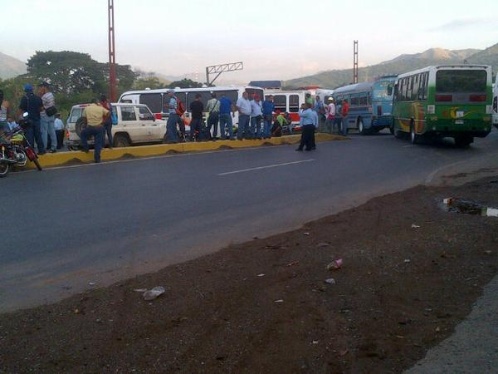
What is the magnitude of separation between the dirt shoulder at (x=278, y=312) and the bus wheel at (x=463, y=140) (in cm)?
1562

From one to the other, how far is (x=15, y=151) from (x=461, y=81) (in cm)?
1473

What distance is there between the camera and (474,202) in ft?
32.7

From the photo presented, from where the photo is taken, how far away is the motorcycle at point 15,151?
46.2 ft

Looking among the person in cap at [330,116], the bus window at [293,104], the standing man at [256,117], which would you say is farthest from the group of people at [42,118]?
the bus window at [293,104]

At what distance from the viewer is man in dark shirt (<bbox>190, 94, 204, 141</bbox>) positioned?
21.7m

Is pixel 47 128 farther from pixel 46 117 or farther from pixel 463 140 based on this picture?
pixel 463 140

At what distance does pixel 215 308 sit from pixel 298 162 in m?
11.8

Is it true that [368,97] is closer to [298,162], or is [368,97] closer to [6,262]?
[298,162]

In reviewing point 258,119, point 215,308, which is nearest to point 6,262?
point 215,308

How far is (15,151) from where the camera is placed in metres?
14.6

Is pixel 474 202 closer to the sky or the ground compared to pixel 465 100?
closer to the ground

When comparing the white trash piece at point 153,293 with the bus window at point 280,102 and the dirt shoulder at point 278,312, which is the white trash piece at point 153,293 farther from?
the bus window at point 280,102

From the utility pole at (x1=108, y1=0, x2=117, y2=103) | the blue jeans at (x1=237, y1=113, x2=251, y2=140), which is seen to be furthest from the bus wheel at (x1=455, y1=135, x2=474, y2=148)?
the utility pole at (x1=108, y1=0, x2=117, y2=103)

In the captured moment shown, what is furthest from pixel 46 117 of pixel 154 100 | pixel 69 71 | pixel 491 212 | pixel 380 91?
pixel 69 71
